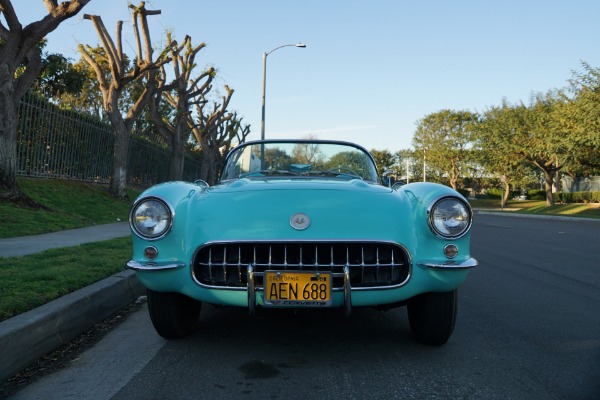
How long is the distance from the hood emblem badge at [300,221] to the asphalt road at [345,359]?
0.80 meters

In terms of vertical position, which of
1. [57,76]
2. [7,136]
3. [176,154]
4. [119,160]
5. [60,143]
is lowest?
[119,160]

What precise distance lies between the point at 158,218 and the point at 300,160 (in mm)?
1914

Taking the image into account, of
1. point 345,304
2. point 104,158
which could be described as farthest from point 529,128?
point 345,304

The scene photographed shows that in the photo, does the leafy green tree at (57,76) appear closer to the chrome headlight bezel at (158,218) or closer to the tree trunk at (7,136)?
the tree trunk at (7,136)

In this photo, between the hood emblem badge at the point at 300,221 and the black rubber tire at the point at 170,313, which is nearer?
the hood emblem badge at the point at 300,221

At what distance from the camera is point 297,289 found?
3.02 m

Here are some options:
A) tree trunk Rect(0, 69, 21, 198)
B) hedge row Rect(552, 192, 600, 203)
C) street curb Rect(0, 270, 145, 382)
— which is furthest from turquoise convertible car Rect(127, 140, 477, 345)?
hedge row Rect(552, 192, 600, 203)

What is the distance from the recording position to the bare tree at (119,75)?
17.1m

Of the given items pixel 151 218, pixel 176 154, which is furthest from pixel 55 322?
pixel 176 154

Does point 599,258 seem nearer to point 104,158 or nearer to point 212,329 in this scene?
point 212,329

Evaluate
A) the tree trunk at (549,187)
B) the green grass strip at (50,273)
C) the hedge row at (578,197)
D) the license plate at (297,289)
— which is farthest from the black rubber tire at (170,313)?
the hedge row at (578,197)

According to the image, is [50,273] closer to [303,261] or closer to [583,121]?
[303,261]

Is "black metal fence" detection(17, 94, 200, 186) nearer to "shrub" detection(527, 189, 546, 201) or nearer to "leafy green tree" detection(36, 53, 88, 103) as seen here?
"leafy green tree" detection(36, 53, 88, 103)

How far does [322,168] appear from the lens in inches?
195
